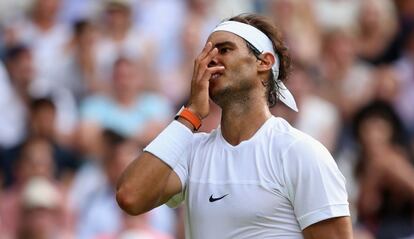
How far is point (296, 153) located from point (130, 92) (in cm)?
509

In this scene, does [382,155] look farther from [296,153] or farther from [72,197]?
[296,153]

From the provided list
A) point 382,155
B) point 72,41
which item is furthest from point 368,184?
point 72,41

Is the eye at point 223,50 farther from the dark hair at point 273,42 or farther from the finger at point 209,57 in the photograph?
the dark hair at point 273,42

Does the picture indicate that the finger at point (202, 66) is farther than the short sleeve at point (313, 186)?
Yes

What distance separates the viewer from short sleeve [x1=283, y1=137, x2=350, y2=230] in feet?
14.2

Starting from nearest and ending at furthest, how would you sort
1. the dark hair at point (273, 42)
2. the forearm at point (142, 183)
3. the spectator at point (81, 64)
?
the forearm at point (142, 183) → the dark hair at point (273, 42) → the spectator at point (81, 64)

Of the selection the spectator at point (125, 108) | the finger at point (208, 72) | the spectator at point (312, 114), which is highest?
the finger at point (208, 72)

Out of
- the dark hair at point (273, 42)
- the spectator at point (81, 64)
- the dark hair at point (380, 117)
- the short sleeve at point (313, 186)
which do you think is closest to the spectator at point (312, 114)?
the dark hair at point (380, 117)

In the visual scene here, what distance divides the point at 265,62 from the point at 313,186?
26.9 inches

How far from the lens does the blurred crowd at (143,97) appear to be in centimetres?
851

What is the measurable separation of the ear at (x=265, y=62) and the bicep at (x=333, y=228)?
2.53ft

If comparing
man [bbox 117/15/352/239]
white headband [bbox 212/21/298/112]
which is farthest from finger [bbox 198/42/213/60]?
white headband [bbox 212/21/298/112]

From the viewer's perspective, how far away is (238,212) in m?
4.45

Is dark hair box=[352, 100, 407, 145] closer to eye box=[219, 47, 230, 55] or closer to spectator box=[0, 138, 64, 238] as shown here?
spectator box=[0, 138, 64, 238]
